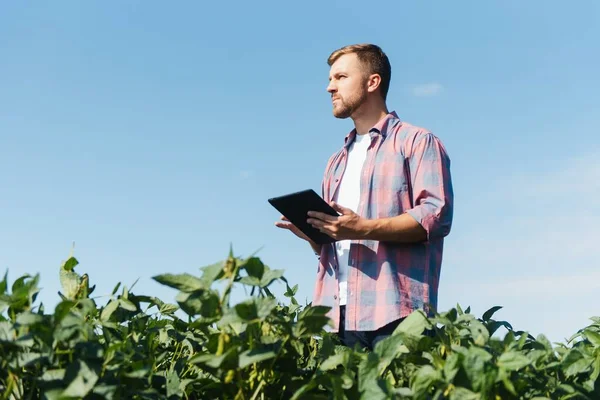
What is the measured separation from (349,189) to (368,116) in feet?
1.57

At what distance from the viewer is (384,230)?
11.8 ft

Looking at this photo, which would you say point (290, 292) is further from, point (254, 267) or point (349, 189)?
point (254, 267)

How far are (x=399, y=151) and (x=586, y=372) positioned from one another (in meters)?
1.44

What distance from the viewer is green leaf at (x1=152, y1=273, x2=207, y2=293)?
8.12 feet

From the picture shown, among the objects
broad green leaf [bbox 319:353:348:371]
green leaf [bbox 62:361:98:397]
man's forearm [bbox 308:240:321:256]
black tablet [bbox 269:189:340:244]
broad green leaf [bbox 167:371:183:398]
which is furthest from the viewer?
man's forearm [bbox 308:240:321:256]

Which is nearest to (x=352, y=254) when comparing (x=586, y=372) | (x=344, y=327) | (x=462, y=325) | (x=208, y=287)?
(x=344, y=327)

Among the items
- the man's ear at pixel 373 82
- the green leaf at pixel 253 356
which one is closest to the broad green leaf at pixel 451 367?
the green leaf at pixel 253 356

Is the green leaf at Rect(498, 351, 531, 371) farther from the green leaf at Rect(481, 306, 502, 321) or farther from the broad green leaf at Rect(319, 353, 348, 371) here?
the green leaf at Rect(481, 306, 502, 321)

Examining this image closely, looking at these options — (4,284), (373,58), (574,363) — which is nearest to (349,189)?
(373,58)

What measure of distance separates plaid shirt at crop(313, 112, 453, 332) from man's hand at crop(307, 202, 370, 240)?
29cm

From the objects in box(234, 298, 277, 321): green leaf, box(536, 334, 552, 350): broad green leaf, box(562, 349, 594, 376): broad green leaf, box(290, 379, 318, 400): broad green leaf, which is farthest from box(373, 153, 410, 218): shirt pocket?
box(234, 298, 277, 321): green leaf

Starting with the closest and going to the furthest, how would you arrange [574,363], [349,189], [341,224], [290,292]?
[574,363] < [341,224] < [349,189] < [290,292]

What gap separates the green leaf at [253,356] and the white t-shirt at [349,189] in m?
1.55

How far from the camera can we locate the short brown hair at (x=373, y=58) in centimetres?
452
